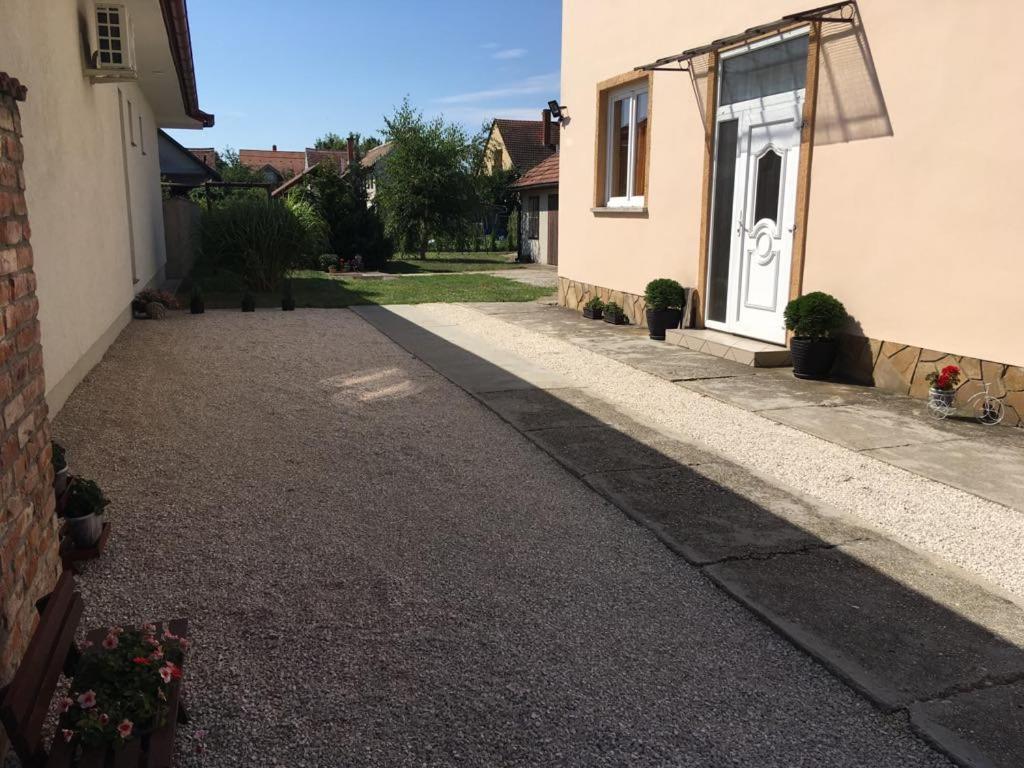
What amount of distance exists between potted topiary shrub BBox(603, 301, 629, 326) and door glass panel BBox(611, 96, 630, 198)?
1.62 m

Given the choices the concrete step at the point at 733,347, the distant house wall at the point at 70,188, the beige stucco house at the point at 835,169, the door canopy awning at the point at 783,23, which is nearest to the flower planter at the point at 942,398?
the beige stucco house at the point at 835,169

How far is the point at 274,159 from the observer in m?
87.3

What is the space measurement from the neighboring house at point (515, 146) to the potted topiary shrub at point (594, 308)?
1136 inches

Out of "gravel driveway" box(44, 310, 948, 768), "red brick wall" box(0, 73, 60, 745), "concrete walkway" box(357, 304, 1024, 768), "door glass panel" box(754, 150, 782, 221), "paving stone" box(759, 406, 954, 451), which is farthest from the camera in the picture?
"door glass panel" box(754, 150, 782, 221)

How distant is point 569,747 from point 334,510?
7.26 ft

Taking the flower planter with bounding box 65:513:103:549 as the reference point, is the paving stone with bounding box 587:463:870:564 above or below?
below

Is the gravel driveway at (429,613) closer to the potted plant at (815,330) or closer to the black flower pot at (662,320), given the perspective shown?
the potted plant at (815,330)

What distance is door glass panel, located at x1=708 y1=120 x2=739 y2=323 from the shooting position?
9.16m

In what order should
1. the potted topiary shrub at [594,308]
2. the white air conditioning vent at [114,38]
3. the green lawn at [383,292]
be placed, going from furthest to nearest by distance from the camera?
1. the green lawn at [383,292]
2. the potted topiary shrub at [594,308]
3. the white air conditioning vent at [114,38]

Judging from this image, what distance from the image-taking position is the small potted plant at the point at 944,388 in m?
6.19

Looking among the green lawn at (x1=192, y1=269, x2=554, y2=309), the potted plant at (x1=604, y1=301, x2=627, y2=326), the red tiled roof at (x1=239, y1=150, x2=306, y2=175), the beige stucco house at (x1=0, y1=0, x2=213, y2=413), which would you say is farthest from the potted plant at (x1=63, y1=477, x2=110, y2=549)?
the red tiled roof at (x1=239, y1=150, x2=306, y2=175)

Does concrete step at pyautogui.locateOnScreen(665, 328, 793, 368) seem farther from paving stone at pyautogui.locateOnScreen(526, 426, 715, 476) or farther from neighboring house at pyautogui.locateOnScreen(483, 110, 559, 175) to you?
neighboring house at pyautogui.locateOnScreen(483, 110, 559, 175)

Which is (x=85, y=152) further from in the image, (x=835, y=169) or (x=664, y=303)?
(x=835, y=169)

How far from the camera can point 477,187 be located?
3120 centimetres
